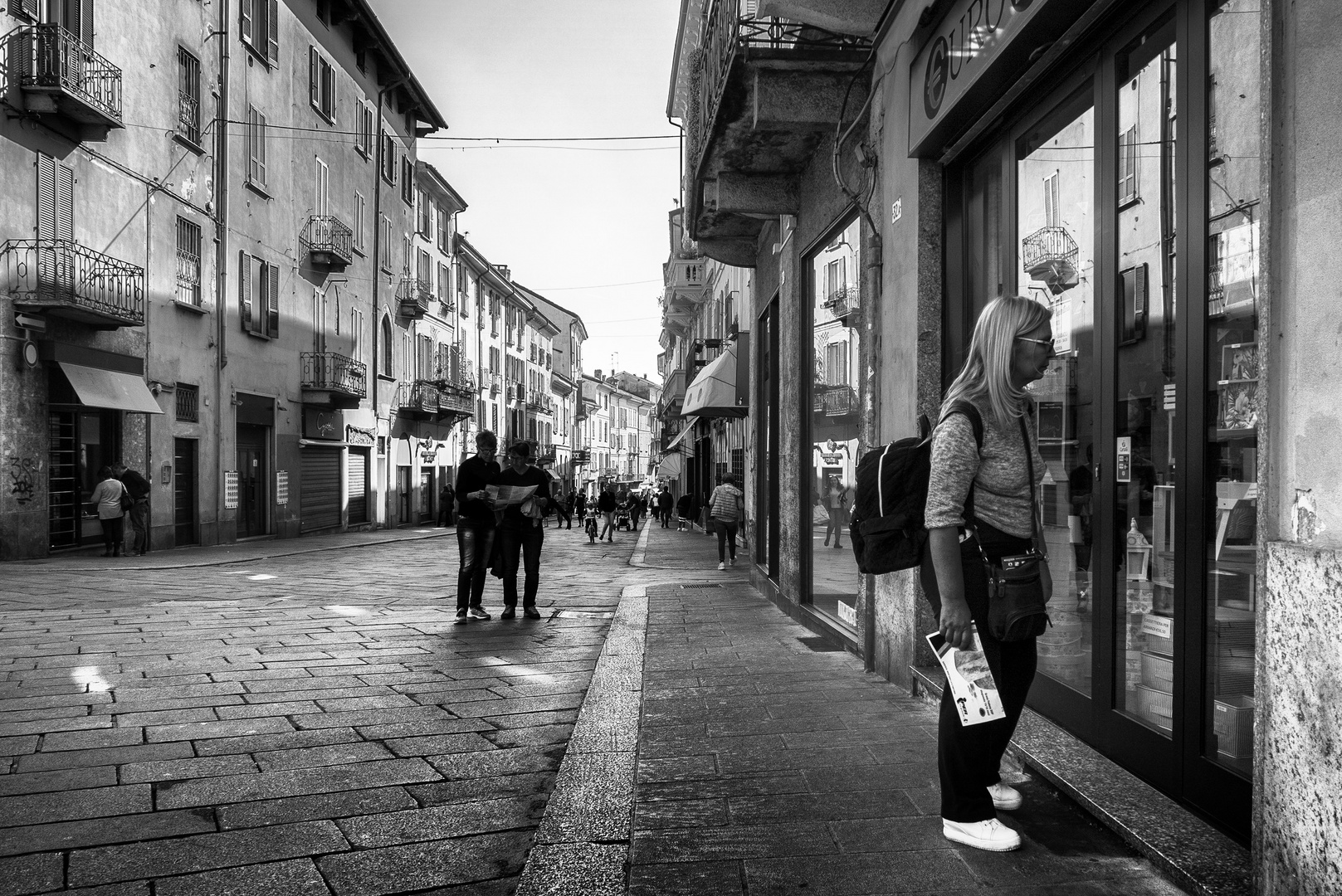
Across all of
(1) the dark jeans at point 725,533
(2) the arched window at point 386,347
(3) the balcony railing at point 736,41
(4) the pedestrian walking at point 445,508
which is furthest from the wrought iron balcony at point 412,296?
(3) the balcony railing at point 736,41

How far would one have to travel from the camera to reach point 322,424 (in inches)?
1123

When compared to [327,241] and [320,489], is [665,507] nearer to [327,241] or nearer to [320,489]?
[320,489]

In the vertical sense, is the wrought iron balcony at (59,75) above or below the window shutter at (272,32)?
below

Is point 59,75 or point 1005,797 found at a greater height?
point 59,75

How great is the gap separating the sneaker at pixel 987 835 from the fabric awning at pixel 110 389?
670 inches

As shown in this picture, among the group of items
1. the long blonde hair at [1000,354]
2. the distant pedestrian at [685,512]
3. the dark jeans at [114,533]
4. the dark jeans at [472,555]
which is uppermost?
the long blonde hair at [1000,354]

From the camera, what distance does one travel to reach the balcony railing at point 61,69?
51.6 ft

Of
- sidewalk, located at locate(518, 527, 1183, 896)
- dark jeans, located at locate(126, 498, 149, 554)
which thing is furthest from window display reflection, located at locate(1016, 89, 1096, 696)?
dark jeans, located at locate(126, 498, 149, 554)

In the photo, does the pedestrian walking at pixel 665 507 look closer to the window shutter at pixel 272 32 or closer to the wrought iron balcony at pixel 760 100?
the window shutter at pixel 272 32

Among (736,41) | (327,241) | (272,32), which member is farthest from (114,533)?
(736,41)

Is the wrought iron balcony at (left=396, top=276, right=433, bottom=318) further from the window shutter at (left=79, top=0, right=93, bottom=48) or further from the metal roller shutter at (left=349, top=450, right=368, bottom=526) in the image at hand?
the window shutter at (left=79, top=0, right=93, bottom=48)

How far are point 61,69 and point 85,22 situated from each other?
164 centimetres

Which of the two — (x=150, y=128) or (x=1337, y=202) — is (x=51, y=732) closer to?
(x=1337, y=202)

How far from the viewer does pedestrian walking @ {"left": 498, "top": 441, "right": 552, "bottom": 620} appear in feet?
30.3
